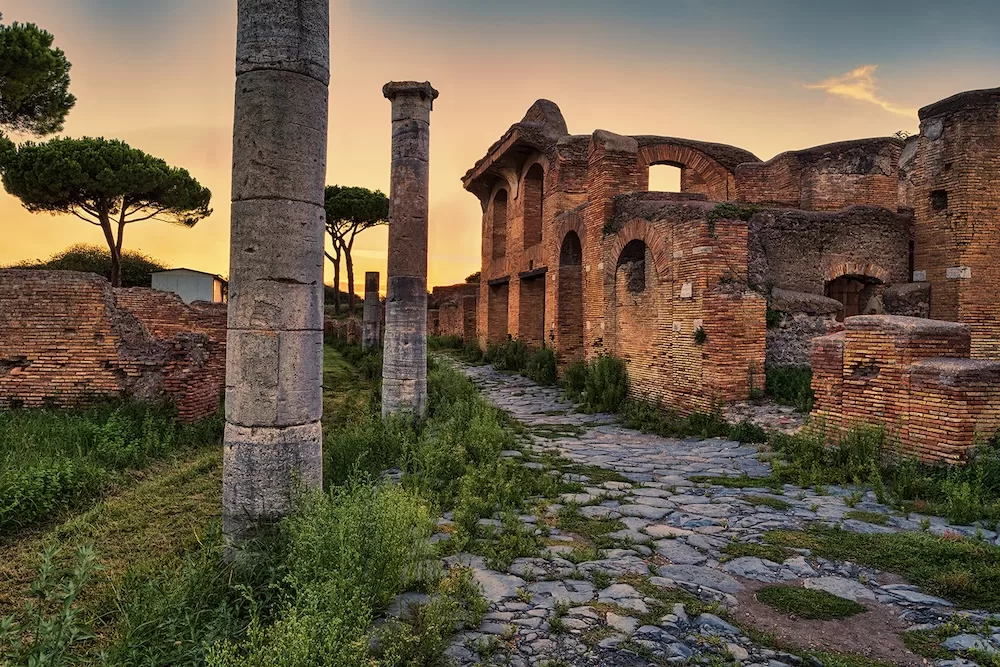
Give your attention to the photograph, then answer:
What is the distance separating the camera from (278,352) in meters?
3.85

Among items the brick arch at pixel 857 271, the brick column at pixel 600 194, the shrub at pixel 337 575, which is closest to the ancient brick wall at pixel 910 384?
the brick arch at pixel 857 271

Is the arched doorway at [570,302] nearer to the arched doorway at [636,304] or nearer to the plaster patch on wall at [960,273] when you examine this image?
the arched doorway at [636,304]

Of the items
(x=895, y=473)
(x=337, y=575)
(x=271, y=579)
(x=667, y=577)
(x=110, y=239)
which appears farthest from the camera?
(x=110, y=239)

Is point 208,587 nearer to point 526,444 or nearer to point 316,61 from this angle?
point 316,61

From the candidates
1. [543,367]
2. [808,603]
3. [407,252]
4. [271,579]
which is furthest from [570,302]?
[271,579]

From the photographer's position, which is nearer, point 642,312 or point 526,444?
point 526,444

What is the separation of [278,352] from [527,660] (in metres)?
2.32

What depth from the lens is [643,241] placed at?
1133 cm

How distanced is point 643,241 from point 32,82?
17.8 metres

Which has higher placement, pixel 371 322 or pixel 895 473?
pixel 371 322

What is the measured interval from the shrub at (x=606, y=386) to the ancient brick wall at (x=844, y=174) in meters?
6.46

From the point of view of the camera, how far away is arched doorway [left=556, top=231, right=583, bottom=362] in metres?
14.8

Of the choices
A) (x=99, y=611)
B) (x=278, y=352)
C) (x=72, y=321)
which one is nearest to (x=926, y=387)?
(x=278, y=352)

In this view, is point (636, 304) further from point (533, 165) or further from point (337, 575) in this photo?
point (337, 575)
